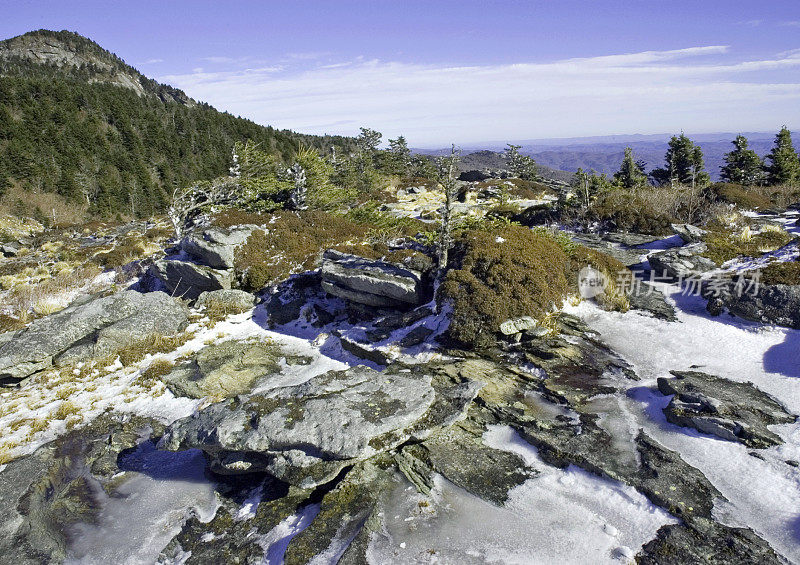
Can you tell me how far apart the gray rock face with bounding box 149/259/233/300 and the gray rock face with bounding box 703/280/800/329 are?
17044 mm

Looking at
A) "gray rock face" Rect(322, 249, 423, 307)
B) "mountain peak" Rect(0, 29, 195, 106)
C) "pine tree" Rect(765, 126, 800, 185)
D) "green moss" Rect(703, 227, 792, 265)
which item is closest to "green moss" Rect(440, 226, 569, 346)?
"gray rock face" Rect(322, 249, 423, 307)

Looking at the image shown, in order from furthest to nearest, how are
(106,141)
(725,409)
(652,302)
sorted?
Answer: (106,141), (652,302), (725,409)

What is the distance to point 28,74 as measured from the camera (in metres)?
94.4

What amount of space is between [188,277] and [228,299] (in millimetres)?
2489

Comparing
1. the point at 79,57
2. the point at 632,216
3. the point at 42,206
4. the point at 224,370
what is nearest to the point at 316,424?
the point at 224,370

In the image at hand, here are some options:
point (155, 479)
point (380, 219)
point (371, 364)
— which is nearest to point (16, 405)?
point (155, 479)

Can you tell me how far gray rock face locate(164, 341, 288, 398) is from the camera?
11.3m

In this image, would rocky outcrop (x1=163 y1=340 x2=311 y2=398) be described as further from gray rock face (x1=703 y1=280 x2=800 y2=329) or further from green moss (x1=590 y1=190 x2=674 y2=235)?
green moss (x1=590 y1=190 x2=674 y2=235)

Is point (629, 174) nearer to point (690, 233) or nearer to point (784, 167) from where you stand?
point (784, 167)

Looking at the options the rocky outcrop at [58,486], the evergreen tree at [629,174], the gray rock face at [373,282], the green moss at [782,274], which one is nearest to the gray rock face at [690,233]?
the green moss at [782,274]

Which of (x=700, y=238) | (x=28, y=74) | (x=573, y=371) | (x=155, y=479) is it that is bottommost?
(x=155, y=479)

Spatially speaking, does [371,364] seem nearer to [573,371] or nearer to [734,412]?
[573,371]

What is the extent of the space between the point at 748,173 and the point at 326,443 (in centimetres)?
4778

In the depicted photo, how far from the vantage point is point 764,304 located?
12078 mm
